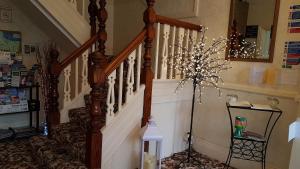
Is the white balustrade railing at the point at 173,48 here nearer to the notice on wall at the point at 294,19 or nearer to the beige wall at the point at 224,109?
the beige wall at the point at 224,109

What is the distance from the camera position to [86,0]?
4379 mm

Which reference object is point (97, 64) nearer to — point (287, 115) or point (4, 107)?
point (287, 115)

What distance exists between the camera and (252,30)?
2.86m

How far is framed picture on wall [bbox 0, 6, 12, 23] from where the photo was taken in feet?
12.7

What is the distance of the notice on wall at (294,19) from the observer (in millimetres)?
2498

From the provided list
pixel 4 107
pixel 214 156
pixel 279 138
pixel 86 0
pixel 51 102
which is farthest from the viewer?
pixel 86 0

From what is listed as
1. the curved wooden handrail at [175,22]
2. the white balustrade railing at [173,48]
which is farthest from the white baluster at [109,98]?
the curved wooden handrail at [175,22]

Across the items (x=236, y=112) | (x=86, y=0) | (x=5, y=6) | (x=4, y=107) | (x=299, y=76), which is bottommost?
(x=4, y=107)

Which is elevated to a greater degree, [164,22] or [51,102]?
[164,22]

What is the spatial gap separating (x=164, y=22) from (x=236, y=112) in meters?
1.50

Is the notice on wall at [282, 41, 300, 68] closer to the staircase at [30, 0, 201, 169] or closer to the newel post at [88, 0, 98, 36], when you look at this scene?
the staircase at [30, 0, 201, 169]

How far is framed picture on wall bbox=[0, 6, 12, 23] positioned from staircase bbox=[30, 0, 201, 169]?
1175 millimetres

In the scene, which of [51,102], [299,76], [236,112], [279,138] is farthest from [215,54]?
[51,102]

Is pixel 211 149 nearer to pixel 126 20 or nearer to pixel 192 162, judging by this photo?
pixel 192 162
